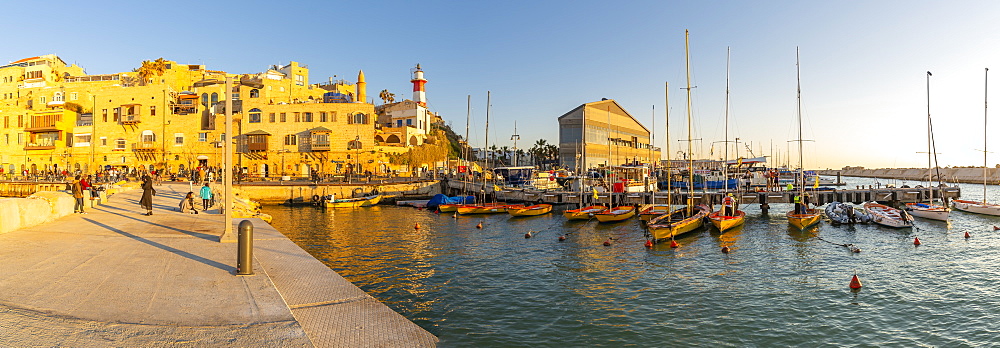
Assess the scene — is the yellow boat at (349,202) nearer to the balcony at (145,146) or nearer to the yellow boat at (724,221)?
the yellow boat at (724,221)

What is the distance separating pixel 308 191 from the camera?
5181 cm

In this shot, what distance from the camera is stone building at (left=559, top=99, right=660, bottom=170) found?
7794 centimetres

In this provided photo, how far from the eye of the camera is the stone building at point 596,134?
256 feet

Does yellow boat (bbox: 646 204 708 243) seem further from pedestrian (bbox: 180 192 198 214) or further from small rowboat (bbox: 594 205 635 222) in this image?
pedestrian (bbox: 180 192 198 214)

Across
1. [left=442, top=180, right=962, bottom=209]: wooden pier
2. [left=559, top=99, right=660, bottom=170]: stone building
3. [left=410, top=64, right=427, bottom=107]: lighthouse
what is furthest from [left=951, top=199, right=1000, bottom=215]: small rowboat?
[left=410, top=64, right=427, bottom=107]: lighthouse

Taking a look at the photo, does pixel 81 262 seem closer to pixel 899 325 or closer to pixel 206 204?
pixel 206 204

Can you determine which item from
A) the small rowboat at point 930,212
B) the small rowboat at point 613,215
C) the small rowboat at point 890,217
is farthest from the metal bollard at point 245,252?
the small rowboat at point 930,212

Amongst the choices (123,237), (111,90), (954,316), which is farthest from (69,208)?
(111,90)

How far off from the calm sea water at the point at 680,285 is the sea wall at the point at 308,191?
22979 millimetres

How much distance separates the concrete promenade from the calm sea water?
2.70 metres

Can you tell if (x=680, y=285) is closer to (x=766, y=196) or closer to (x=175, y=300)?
(x=175, y=300)

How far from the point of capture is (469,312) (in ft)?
41.8

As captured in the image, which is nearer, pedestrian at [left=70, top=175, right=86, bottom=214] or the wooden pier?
pedestrian at [left=70, top=175, right=86, bottom=214]

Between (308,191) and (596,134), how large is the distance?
46.5m
